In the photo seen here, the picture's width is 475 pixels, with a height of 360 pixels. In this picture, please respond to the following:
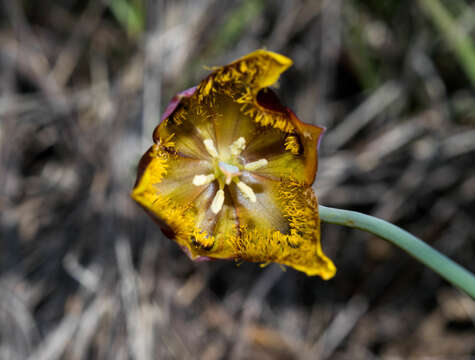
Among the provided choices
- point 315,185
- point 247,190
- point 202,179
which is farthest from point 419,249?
point 315,185

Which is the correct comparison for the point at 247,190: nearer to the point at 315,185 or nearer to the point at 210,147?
the point at 210,147

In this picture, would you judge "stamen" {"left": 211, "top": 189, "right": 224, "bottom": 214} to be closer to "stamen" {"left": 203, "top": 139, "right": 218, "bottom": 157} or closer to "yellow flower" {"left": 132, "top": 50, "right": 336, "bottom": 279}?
"yellow flower" {"left": 132, "top": 50, "right": 336, "bottom": 279}

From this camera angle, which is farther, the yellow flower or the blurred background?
the blurred background

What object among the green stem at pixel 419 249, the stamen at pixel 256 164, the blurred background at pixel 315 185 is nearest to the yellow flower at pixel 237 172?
the stamen at pixel 256 164

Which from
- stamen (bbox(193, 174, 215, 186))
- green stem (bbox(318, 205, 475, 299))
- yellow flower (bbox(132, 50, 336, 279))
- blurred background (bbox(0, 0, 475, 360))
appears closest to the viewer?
green stem (bbox(318, 205, 475, 299))

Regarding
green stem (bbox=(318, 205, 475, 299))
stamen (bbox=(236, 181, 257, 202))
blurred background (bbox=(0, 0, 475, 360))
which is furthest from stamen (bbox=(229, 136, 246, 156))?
blurred background (bbox=(0, 0, 475, 360))

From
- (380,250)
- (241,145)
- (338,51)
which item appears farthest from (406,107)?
(241,145)
